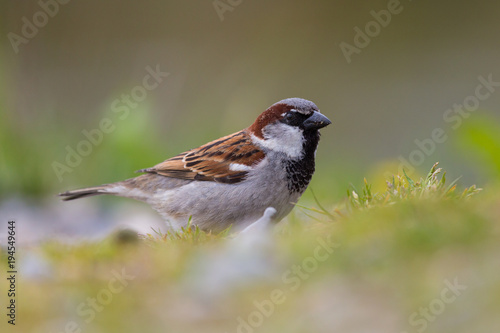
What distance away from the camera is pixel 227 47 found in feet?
40.7

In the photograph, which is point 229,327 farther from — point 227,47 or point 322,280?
point 227,47

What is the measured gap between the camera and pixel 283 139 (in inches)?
176

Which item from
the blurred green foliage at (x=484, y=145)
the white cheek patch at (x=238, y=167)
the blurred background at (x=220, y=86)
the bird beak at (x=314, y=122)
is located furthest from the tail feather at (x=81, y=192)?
the blurred green foliage at (x=484, y=145)

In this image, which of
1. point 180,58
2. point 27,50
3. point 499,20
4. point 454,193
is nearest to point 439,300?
point 454,193

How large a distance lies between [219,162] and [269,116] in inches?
18.1

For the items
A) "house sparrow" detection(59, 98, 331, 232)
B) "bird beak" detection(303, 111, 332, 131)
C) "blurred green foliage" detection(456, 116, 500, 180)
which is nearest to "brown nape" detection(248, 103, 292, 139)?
"house sparrow" detection(59, 98, 331, 232)

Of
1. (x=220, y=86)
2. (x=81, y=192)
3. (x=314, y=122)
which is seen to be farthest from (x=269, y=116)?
(x=220, y=86)

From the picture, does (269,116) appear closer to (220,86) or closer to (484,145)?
(484,145)

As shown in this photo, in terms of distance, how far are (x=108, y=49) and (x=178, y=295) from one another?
1018cm

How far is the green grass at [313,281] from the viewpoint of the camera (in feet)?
7.36

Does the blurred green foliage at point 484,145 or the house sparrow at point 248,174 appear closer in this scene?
the house sparrow at point 248,174

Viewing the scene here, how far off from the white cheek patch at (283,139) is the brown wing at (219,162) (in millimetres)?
91

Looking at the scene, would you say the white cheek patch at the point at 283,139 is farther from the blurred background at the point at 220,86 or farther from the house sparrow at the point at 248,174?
the blurred background at the point at 220,86

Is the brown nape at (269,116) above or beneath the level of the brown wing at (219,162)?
above
